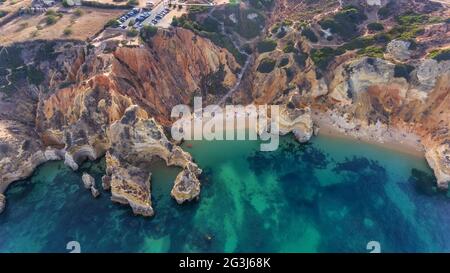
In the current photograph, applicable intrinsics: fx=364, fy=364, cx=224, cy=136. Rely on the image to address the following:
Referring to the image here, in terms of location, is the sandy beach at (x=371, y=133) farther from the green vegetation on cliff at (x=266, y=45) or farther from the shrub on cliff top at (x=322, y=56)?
the green vegetation on cliff at (x=266, y=45)

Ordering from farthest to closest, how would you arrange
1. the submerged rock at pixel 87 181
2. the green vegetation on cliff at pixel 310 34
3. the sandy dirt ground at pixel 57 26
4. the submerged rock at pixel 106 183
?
1. the green vegetation on cliff at pixel 310 34
2. the sandy dirt ground at pixel 57 26
3. the submerged rock at pixel 87 181
4. the submerged rock at pixel 106 183

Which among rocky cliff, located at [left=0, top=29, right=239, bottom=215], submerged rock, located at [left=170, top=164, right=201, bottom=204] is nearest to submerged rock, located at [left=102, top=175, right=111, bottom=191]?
rocky cliff, located at [left=0, top=29, right=239, bottom=215]

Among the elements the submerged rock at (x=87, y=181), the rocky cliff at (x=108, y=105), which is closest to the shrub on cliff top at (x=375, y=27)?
the rocky cliff at (x=108, y=105)

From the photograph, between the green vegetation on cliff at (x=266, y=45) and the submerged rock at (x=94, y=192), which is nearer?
the submerged rock at (x=94, y=192)

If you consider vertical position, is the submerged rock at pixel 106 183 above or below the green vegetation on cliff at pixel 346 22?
below

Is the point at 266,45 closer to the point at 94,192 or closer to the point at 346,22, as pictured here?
the point at 346,22

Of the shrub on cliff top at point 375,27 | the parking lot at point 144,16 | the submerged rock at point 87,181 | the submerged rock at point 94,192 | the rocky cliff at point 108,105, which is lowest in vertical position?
the submerged rock at point 94,192

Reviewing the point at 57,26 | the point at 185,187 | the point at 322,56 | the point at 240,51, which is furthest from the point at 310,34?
the point at 57,26
